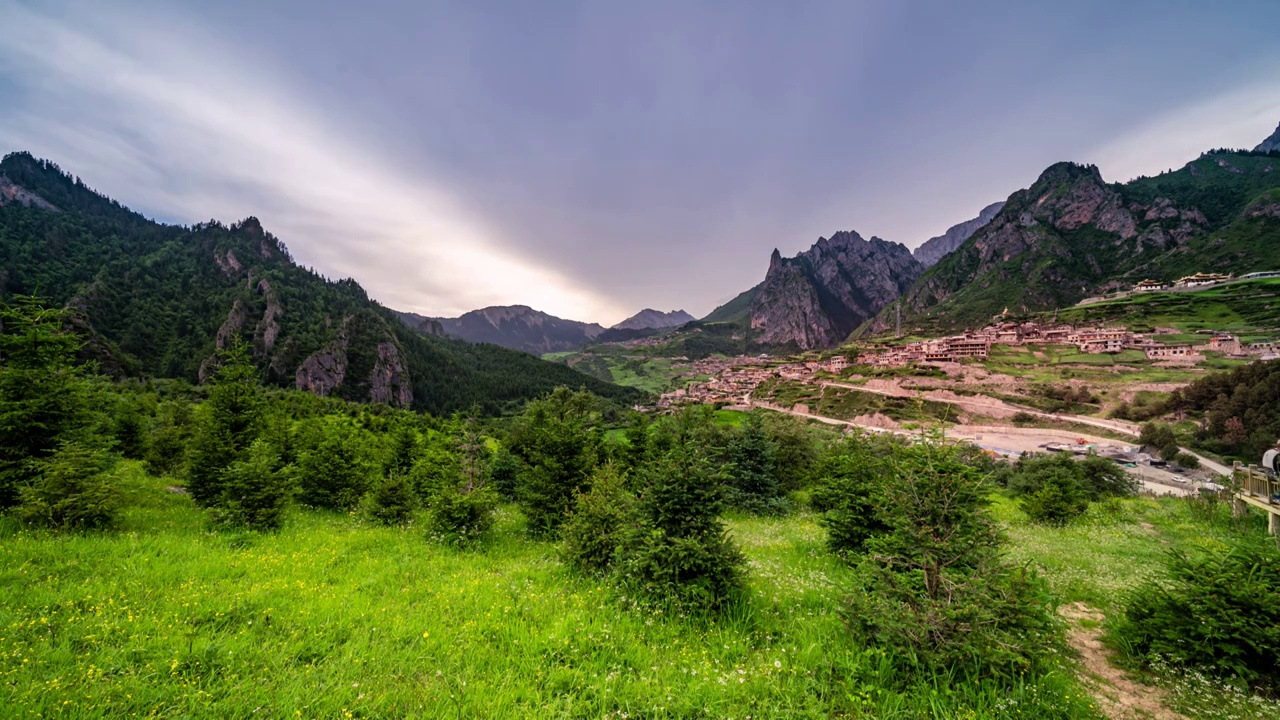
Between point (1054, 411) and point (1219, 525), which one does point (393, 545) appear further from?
point (1054, 411)

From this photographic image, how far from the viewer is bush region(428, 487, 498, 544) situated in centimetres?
1171

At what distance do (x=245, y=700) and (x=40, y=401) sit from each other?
12.4 meters

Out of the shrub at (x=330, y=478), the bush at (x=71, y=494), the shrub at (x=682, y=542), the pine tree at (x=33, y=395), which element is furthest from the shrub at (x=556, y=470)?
the pine tree at (x=33, y=395)

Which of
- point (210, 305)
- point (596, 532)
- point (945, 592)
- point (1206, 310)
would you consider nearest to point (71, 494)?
point (596, 532)

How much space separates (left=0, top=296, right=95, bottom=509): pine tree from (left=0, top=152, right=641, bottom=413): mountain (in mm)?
113259

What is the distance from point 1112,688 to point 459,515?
533 inches

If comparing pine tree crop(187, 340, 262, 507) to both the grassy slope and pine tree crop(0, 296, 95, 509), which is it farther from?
the grassy slope

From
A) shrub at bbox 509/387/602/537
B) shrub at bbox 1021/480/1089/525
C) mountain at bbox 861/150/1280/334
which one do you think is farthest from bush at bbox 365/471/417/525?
mountain at bbox 861/150/1280/334

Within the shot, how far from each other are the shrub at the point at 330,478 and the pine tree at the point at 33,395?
543cm

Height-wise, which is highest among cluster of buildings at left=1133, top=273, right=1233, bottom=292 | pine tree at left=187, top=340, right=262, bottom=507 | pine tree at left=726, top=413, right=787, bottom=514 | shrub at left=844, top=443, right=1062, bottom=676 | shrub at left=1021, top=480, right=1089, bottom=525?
cluster of buildings at left=1133, top=273, right=1233, bottom=292

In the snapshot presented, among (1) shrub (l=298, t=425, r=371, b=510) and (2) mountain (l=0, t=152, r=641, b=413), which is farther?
(2) mountain (l=0, t=152, r=641, b=413)

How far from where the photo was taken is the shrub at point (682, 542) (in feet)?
23.2

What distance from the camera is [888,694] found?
15.6ft

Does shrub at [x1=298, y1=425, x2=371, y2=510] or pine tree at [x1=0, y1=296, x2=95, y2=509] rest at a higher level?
pine tree at [x1=0, y1=296, x2=95, y2=509]
